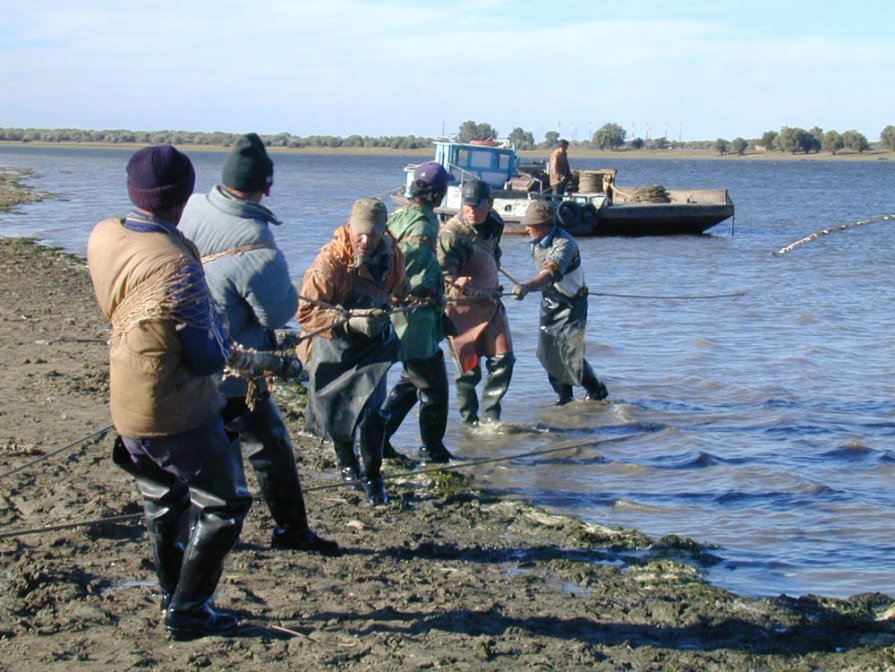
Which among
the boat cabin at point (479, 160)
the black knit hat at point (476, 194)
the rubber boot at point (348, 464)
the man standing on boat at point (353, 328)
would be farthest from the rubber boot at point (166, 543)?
the boat cabin at point (479, 160)

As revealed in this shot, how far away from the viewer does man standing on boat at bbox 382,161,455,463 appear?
22.1 feet

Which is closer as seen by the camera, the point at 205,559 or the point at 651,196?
the point at 205,559

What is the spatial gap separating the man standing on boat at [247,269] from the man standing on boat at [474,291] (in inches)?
111

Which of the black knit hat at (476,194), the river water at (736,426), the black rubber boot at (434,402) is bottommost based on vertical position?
the river water at (736,426)

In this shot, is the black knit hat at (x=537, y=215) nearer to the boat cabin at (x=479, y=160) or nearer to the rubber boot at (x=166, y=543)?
the rubber boot at (x=166, y=543)

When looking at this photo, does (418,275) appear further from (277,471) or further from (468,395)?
(468,395)

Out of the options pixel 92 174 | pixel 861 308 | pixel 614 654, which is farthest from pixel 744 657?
pixel 92 174

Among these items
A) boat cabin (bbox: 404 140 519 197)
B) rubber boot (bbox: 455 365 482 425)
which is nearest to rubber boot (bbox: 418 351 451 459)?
rubber boot (bbox: 455 365 482 425)

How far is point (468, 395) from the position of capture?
8.69 metres

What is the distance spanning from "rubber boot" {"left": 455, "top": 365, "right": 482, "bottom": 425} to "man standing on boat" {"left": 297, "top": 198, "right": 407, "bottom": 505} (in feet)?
7.30

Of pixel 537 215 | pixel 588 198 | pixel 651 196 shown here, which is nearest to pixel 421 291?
pixel 537 215

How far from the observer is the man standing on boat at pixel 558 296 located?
888cm

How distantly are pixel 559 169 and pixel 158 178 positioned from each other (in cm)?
2549

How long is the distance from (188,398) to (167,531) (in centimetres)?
62
